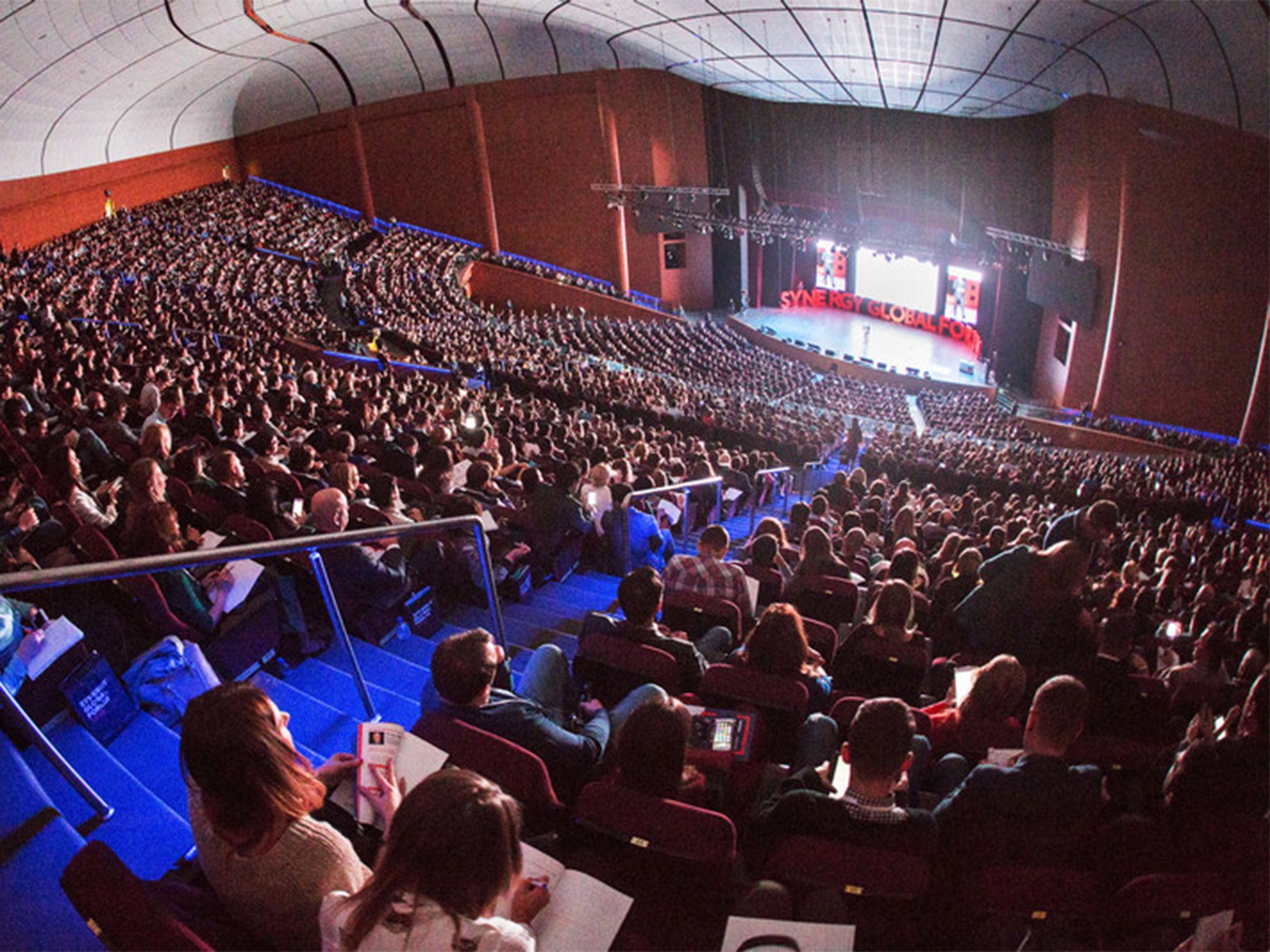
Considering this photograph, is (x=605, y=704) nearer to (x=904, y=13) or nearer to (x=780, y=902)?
(x=780, y=902)

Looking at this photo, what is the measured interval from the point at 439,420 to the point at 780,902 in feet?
25.4

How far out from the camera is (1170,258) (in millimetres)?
19094

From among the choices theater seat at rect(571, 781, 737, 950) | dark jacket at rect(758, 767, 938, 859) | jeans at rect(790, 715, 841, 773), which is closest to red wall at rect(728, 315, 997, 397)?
jeans at rect(790, 715, 841, 773)

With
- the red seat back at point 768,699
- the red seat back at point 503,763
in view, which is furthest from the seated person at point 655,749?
the red seat back at point 768,699

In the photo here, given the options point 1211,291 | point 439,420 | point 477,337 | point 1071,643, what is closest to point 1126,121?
point 1211,291

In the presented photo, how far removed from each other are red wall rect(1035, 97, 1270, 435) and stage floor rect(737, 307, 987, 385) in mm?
5776

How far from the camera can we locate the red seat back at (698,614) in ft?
14.3

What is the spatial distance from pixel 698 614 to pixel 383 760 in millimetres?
2381

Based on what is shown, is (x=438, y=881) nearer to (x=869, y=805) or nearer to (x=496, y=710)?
(x=496, y=710)

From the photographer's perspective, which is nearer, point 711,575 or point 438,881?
point 438,881

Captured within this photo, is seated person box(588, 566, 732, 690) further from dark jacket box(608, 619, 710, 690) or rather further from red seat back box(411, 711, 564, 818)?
red seat back box(411, 711, 564, 818)

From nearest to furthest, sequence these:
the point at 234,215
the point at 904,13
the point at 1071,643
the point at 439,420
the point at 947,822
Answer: the point at 947,822 → the point at 1071,643 → the point at 439,420 → the point at 904,13 → the point at 234,215

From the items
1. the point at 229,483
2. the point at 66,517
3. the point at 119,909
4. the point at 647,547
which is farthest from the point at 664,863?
the point at 647,547

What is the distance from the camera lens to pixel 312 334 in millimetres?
18125
